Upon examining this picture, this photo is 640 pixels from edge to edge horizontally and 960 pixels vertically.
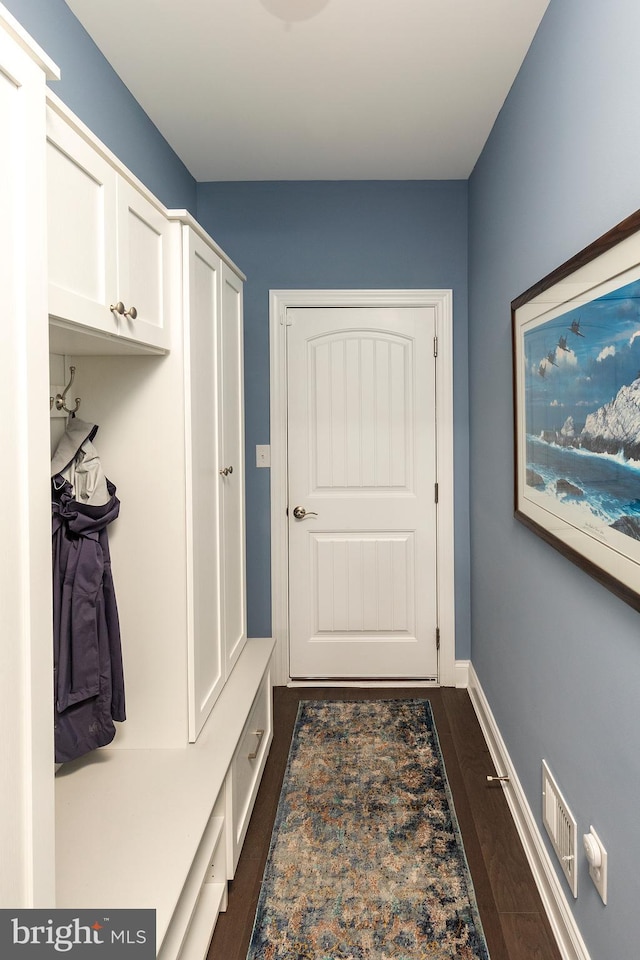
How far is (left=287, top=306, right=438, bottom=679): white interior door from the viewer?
3.41 meters

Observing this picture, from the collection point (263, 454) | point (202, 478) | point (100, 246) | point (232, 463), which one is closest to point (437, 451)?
point (263, 454)

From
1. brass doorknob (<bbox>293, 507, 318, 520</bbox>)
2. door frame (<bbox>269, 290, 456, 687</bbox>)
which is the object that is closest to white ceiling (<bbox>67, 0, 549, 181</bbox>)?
door frame (<bbox>269, 290, 456, 687</bbox>)

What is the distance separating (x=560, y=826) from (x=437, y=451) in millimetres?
1962

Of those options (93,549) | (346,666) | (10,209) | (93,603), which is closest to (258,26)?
(10,209)

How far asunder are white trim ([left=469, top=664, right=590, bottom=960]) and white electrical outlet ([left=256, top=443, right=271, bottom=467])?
1.59 meters

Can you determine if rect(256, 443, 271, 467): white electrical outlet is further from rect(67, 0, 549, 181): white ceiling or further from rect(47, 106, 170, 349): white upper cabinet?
rect(47, 106, 170, 349): white upper cabinet

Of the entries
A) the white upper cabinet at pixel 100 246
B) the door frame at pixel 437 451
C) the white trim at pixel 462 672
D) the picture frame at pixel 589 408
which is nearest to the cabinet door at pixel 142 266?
the white upper cabinet at pixel 100 246

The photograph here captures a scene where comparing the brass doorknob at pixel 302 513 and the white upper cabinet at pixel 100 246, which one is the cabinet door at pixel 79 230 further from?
the brass doorknob at pixel 302 513

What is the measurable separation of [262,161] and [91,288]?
1.99 m

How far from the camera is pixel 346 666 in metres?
3.52

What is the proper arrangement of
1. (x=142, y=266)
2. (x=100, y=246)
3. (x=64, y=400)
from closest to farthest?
(x=100, y=246), (x=142, y=266), (x=64, y=400)

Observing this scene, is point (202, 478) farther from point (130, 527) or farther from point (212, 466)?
point (130, 527)

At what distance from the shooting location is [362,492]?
3.46 metres

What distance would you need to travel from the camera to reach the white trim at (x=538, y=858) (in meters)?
1.68
